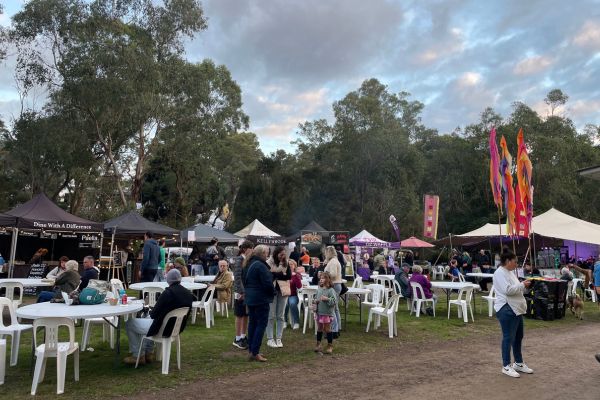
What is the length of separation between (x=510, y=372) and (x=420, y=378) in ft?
3.45

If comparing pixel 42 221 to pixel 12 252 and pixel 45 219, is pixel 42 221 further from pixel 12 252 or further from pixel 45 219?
pixel 12 252

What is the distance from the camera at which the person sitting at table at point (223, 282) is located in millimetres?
8641

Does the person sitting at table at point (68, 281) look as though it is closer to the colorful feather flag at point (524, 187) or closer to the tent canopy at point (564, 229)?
the colorful feather flag at point (524, 187)

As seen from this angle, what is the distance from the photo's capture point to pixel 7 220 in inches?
451

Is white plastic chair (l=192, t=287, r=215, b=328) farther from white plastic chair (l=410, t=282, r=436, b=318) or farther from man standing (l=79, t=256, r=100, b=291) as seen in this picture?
white plastic chair (l=410, t=282, r=436, b=318)

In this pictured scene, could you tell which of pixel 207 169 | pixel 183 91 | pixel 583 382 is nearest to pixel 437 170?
pixel 207 169

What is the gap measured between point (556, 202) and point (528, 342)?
1068 inches

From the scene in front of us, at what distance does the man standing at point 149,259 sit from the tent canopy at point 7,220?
177 inches

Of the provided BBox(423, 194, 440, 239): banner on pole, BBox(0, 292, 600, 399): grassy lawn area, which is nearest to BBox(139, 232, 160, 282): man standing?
BBox(0, 292, 600, 399): grassy lawn area

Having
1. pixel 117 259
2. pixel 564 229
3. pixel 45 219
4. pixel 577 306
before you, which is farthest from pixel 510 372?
pixel 564 229

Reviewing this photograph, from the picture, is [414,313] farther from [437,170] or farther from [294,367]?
[437,170]

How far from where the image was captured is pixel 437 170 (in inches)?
1521

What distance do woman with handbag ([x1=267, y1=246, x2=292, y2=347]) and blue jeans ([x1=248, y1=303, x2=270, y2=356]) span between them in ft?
2.20

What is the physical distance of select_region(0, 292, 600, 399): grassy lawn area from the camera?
475 cm
